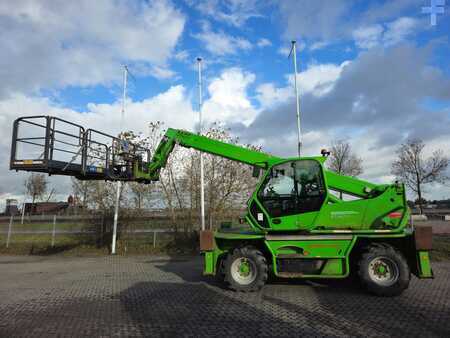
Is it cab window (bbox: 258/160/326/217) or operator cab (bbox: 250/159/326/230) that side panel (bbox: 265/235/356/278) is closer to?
operator cab (bbox: 250/159/326/230)

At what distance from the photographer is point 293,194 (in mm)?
8383

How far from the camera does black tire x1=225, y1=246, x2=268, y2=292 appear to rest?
813 cm

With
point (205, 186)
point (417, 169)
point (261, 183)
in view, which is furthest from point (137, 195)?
A: point (417, 169)

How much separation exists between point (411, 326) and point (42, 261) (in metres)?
14.5

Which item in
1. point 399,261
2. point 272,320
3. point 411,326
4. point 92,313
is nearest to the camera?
point 411,326

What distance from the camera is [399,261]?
7.53 m

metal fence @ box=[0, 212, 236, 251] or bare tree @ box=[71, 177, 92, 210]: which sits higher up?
bare tree @ box=[71, 177, 92, 210]

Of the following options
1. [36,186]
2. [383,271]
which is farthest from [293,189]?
[36,186]

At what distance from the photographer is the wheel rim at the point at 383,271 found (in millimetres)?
7609

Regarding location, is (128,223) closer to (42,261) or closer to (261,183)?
(42,261)

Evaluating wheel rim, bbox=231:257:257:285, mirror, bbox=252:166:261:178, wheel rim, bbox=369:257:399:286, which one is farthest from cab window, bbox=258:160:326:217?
wheel rim, bbox=369:257:399:286

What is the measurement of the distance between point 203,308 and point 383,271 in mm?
4173

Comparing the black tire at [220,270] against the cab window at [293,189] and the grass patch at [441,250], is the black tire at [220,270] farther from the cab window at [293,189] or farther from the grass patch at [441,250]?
the grass patch at [441,250]

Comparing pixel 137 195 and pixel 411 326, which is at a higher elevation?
pixel 137 195
